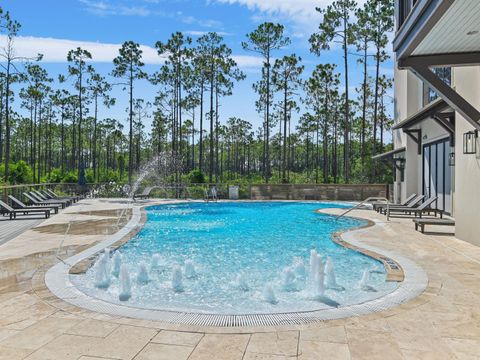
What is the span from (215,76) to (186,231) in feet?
72.0

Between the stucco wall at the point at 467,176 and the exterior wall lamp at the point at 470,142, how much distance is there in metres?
0.12

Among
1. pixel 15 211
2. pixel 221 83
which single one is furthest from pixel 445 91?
pixel 221 83

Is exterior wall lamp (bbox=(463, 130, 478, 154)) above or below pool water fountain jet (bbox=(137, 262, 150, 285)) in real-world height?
above

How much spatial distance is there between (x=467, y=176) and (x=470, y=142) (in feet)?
2.59

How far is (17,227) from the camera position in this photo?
1005cm

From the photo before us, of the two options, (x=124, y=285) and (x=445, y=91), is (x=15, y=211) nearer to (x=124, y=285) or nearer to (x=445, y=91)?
(x=124, y=285)

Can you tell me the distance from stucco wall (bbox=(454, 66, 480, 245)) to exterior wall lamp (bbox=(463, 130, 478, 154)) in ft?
0.40

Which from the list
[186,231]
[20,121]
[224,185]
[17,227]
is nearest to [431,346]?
[186,231]

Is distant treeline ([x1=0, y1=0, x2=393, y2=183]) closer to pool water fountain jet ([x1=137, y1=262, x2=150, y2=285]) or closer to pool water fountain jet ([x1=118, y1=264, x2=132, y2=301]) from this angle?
pool water fountain jet ([x1=137, y1=262, x2=150, y2=285])

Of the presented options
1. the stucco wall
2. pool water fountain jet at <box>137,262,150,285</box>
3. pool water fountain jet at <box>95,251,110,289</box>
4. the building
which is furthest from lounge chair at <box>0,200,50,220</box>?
the stucco wall

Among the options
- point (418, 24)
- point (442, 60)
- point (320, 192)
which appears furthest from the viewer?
point (320, 192)

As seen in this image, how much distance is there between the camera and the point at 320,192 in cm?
2080

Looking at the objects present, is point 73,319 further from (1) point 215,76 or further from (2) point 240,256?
(1) point 215,76

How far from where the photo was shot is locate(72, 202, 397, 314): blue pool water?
4797mm
